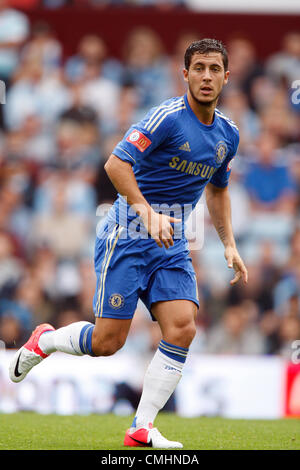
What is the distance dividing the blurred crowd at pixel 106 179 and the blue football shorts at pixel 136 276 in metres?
4.33

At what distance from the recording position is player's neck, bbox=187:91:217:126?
17.8 feet

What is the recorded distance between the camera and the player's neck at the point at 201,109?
543 cm

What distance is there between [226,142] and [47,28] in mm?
8614

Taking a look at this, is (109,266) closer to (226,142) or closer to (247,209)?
(226,142)

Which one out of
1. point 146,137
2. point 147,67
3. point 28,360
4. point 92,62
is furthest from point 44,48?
point 146,137

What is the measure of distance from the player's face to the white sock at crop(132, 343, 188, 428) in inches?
65.0

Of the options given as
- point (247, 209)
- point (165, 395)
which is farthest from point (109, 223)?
point (247, 209)

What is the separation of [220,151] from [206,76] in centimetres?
52

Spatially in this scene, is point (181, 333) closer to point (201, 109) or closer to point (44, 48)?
point (201, 109)

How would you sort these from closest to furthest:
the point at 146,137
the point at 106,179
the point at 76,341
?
the point at 146,137 < the point at 76,341 < the point at 106,179

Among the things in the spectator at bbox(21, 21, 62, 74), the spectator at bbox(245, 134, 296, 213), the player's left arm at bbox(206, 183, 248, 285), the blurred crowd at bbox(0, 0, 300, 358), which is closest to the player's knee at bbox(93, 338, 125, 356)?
the player's left arm at bbox(206, 183, 248, 285)

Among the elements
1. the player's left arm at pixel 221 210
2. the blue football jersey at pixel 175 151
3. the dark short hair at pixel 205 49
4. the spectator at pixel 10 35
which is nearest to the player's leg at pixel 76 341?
the blue football jersey at pixel 175 151

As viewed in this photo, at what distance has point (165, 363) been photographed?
5363 mm

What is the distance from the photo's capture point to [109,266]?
5453mm
